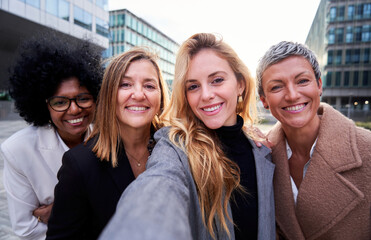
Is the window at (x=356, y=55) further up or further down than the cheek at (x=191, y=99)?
further up

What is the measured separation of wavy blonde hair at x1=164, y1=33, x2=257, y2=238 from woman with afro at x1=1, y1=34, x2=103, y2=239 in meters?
0.99

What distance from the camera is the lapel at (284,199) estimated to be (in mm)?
1798

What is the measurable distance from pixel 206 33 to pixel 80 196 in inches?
71.0

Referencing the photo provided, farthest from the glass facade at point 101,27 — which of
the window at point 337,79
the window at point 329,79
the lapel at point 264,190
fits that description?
the window at point 337,79

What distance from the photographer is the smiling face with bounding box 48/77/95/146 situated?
2174 mm

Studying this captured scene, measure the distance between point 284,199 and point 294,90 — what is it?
0.99 meters

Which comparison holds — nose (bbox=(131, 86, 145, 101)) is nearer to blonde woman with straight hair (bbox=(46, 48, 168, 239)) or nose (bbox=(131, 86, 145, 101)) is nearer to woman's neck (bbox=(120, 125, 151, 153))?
blonde woman with straight hair (bbox=(46, 48, 168, 239))

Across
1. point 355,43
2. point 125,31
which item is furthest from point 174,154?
point 355,43

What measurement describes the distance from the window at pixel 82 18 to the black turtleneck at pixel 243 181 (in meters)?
27.8

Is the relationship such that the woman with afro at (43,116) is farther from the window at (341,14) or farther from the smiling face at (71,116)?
the window at (341,14)

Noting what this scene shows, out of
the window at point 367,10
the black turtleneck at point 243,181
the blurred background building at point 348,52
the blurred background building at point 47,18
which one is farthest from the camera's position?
the blurred background building at point 348,52

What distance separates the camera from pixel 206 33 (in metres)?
2.04

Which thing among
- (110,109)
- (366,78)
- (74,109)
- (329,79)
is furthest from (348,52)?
(74,109)

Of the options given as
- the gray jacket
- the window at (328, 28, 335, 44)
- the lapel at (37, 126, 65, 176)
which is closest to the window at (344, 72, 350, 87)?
the window at (328, 28, 335, 44)
